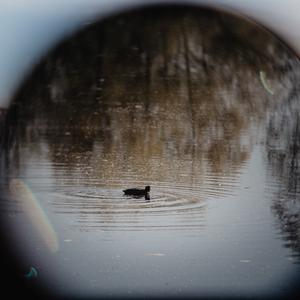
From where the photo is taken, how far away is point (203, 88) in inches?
118

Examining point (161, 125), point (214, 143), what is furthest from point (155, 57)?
point (214, 143)

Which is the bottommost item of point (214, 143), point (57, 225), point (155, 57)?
point (57, 225)

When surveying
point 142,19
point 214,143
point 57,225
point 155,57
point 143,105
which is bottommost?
point 57,225

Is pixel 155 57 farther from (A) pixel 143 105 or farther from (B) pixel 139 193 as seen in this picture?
(B) pixel 139 193

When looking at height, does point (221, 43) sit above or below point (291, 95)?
above

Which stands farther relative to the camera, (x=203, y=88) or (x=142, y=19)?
(x=203, y=88)

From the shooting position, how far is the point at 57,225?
2699mm

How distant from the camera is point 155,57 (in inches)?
114

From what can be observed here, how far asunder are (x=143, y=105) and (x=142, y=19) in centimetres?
47

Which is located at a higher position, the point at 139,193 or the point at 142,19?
the point at 142,19

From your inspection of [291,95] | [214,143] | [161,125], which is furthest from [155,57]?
[291,95]

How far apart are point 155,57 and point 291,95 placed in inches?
30.5

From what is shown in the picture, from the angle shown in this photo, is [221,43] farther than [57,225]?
Yes

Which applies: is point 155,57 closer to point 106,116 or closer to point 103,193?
point 106,116
